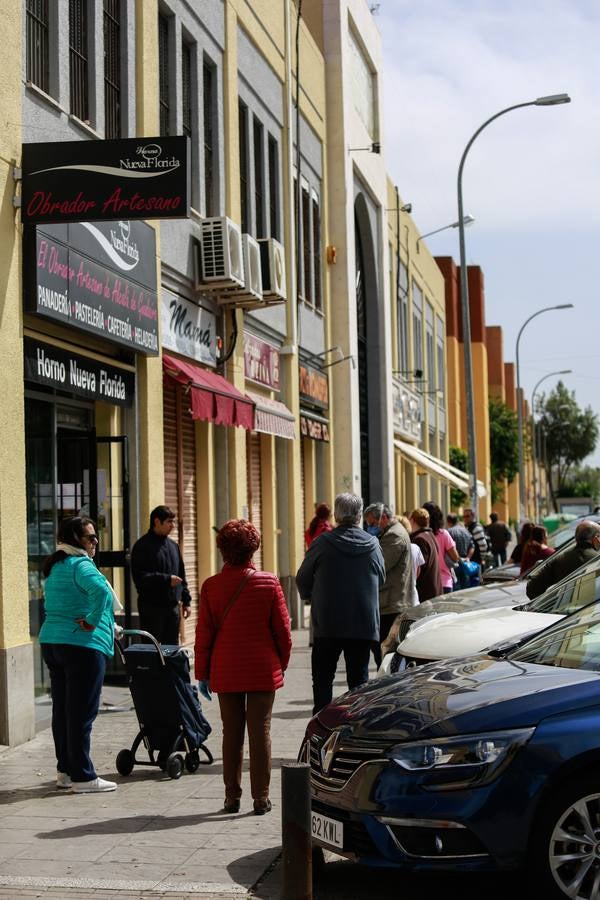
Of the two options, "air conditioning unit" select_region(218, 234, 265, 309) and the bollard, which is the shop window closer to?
"air conditioning unit" select_region(218, 234, 265, 309)

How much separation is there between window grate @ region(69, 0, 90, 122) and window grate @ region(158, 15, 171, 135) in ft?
8.86

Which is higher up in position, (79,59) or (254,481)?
(79,59)

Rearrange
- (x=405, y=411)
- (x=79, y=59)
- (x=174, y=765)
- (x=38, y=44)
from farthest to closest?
1. (x=405, y=411)
2. (x=79, y=59)
3. (x=38, y=44)
4. (x=174, y=765)

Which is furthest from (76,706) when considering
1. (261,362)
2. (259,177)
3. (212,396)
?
(259,177)

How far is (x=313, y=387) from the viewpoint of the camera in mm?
24500

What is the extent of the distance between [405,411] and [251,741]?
30.2m

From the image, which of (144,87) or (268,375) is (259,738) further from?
(268,375)

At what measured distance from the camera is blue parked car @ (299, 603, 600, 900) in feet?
17.9

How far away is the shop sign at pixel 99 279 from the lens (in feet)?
35.9

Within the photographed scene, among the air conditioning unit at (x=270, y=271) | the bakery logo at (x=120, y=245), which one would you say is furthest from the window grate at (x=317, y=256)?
the bakery logo at (x=120, y=245)

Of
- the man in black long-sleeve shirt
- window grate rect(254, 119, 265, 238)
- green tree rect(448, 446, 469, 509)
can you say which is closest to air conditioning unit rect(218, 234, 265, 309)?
window grate rect(254, 119, 265, 238)

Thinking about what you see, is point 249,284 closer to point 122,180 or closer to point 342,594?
point 122,180

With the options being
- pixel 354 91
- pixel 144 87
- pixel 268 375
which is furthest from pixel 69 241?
pixel 354 91

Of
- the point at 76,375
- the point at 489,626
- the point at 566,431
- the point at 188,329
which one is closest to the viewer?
the point at 489,626
